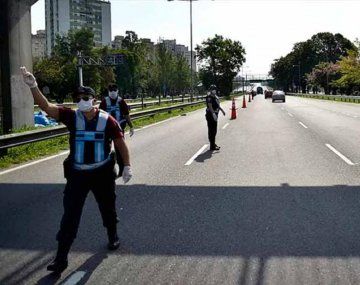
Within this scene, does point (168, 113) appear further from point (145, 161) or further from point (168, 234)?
point (168, 234)

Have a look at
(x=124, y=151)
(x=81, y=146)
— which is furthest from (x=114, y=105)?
(x=81, y=146)

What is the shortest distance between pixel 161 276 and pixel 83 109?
1.77m

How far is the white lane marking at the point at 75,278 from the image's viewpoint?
402 centimetres

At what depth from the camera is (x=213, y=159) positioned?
11430 mm

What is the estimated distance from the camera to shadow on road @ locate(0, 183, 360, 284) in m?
4.95

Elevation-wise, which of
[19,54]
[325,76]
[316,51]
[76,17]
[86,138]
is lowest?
[86,138]

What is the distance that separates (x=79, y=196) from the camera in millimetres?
4539

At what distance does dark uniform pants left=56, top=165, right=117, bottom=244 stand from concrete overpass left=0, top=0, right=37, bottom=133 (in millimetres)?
9549

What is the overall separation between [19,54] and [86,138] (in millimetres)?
10058

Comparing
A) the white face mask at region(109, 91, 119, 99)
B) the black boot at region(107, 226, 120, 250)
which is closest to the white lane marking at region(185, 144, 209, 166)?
the white face mask at region(109, 91, 119, 99)

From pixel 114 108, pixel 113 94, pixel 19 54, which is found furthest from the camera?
pixel 19 54

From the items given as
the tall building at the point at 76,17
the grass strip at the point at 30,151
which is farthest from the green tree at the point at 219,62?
the grass strip at the point at 30,151

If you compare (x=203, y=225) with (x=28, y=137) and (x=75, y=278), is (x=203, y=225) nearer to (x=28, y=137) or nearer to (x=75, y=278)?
(x=75, y=278)

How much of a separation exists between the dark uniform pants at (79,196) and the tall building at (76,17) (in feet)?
514
